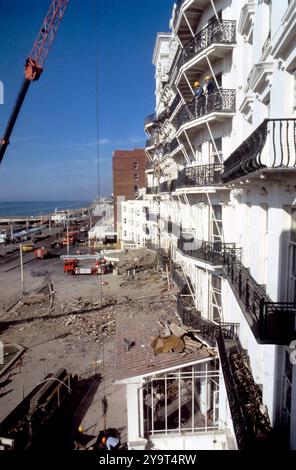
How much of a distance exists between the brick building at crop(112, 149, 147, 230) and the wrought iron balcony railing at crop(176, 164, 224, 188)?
141ft

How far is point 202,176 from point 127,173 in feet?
151

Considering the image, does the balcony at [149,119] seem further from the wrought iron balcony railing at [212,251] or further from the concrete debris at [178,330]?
the concrete debris at [178,330]

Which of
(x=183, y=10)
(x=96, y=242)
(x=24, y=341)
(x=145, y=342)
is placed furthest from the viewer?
(x=96, y=242)

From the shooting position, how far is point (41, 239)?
6694cm

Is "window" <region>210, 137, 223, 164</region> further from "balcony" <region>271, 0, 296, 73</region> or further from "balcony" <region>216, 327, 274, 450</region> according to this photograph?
"balcony" <region>216, 327, 274, 450</region>

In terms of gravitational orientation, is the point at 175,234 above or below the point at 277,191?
below

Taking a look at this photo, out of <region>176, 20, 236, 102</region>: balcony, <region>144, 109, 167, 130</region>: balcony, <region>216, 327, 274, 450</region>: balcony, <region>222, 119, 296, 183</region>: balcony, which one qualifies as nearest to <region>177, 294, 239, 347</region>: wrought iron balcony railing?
<region>216, 327, 274, 450</region>: balcony

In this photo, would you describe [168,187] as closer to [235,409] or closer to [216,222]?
[216,222]

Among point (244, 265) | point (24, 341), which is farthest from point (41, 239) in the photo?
point (244, 265)

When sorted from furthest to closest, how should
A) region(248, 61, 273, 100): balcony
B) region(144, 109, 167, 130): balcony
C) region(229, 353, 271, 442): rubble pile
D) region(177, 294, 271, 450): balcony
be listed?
region(144, 109, 167, 130): balcony → region(248, 61, 273, 100): balcony → region(229, 353, 271, 442): rubble pile → region(177, 294, 271, 450): balcony

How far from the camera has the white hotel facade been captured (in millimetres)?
5816

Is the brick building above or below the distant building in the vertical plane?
above

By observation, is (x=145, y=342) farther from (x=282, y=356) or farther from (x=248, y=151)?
(x=248, y=151)

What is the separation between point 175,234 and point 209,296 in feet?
28.6
